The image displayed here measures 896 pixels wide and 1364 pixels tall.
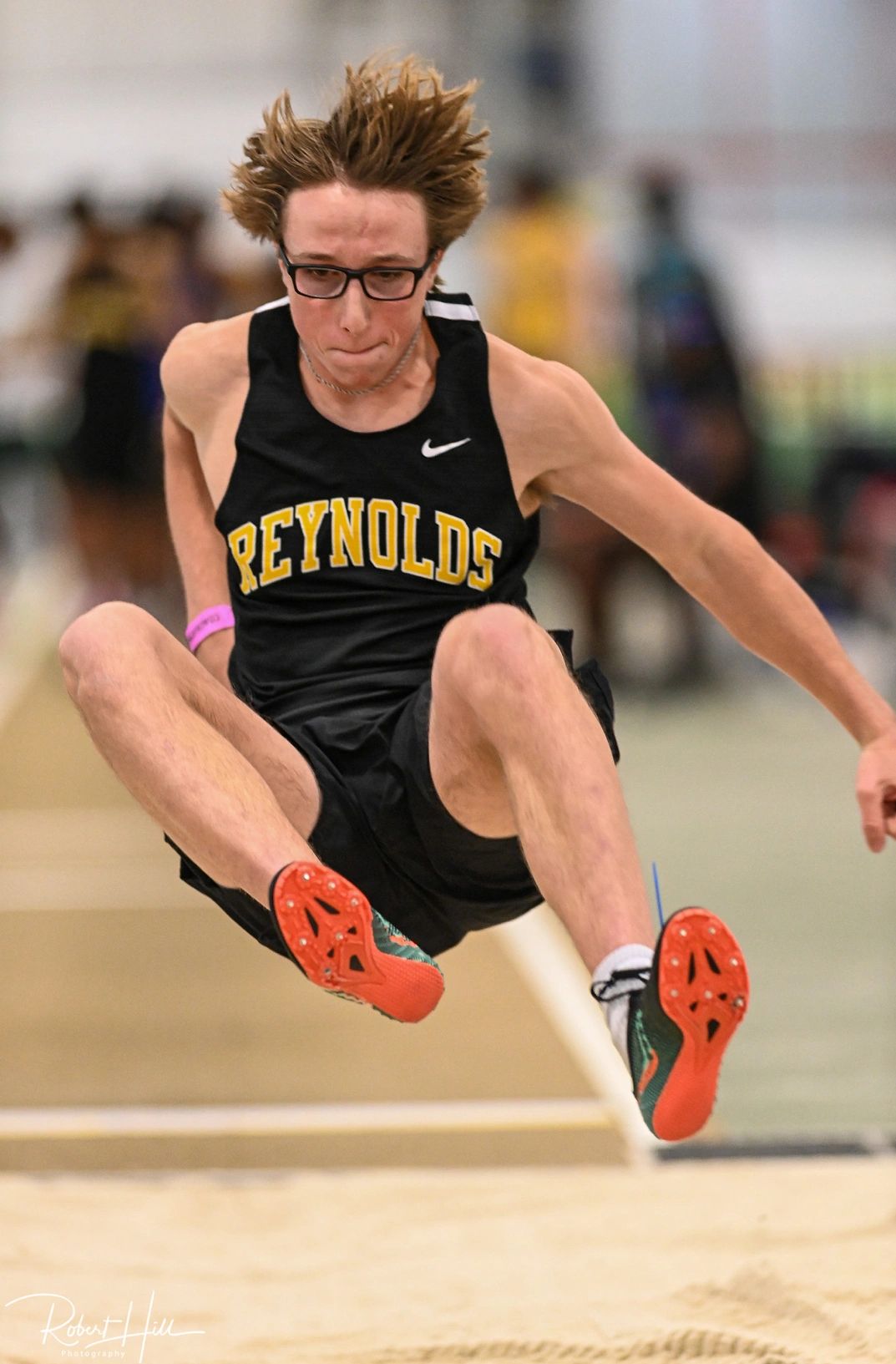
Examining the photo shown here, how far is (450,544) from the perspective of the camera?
2.97 m

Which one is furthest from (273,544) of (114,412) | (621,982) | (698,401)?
(114,412)

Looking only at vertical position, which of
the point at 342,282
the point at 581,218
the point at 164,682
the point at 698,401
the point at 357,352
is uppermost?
the point at 342,282

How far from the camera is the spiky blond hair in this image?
277cm

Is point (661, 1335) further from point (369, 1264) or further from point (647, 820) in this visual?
point (647, 820)

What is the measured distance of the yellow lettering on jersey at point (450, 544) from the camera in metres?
2.96

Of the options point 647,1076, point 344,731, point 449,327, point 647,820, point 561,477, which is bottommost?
point 647,820

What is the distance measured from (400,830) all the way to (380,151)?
3.25 feet

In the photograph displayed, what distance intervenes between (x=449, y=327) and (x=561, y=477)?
11.1 inches

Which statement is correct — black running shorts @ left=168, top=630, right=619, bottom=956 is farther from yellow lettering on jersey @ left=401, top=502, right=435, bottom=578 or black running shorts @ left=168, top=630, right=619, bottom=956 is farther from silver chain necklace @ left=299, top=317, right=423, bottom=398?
silver chain necklace @ left=299, top=317, right=423, bottom=398

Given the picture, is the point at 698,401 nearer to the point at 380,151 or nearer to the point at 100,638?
the point at 380,151

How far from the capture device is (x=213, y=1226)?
3.96 m

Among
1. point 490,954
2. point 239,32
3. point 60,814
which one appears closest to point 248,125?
point 239,32

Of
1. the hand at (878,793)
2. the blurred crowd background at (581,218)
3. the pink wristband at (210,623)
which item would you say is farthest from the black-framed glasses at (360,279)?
the blurred crowd background at (581,218)

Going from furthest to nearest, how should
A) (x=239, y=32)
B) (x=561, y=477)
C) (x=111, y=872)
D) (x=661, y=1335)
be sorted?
1. (x=239, y=32)
2. (x=111, y=872)
3. (x=661, y=1335)
4. (x=561, y=477)
